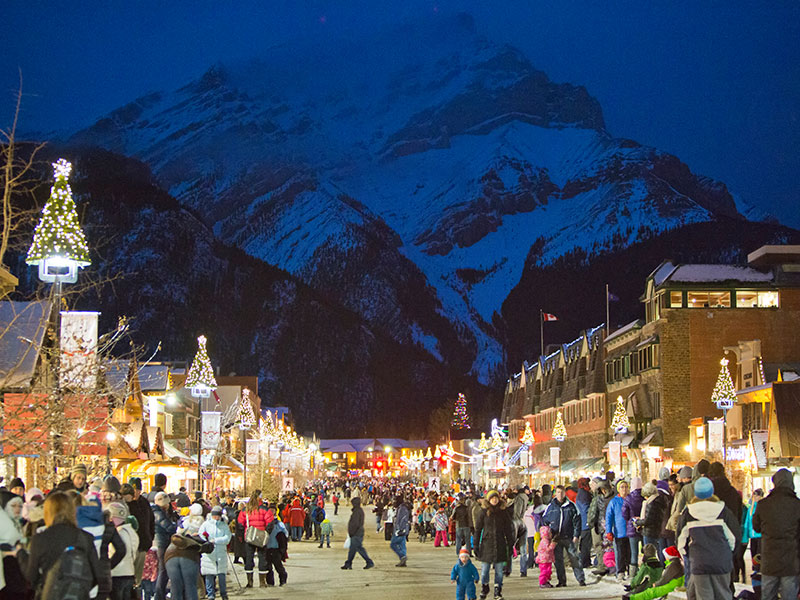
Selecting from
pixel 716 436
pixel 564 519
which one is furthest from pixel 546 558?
pixel 716 436

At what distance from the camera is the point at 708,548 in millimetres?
11984

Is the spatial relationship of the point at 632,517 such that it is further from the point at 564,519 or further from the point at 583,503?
the point at 583,503

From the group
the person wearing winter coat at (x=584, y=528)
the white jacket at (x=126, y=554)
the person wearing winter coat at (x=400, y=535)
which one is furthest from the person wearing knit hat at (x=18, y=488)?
A: the person wearing winter coat at (x=400, y=535)

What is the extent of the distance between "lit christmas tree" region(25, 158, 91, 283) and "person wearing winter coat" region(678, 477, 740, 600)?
12.2 metres

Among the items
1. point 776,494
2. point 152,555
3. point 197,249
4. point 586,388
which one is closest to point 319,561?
point 152,555

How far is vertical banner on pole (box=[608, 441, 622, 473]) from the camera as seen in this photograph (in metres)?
56.2

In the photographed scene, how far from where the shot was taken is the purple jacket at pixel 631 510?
754 inches

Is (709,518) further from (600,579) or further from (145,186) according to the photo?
(145,186)

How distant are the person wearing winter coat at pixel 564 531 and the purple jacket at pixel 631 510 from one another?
178 centimetres

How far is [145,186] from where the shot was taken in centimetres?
19962

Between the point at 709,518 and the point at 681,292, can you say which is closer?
the point at 709,518

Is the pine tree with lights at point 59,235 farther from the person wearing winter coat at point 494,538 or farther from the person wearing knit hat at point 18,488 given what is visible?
the person wearing winter coat at point 494,538

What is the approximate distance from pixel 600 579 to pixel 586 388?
47106 millimetres

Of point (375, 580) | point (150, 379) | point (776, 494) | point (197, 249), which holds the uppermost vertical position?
point (197, 249)
